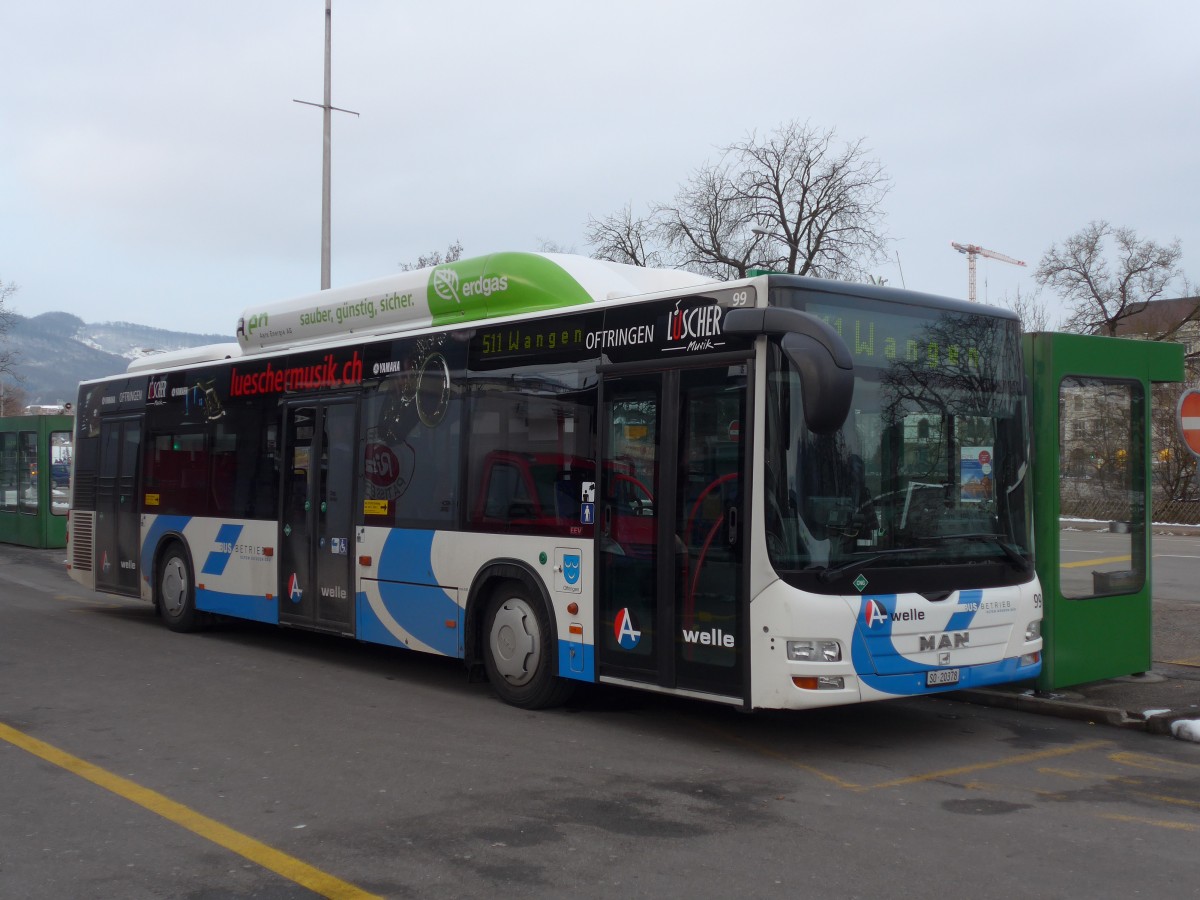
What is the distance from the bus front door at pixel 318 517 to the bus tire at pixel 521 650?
79.1 inches

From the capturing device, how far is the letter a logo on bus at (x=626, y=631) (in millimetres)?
8156

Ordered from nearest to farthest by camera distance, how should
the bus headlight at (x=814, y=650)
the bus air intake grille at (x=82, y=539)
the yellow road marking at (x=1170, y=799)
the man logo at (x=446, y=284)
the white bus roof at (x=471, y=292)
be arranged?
the yellow road marking at (x=1170, y=799)
the bus headlight at (x=814, y=650)
the white bus roof at (x=471, y=292)
the man logo at (x=446, y=284)
the bus air intake grille at (x=82, y=539)

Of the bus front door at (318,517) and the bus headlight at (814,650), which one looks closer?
the bus headlight at (814,650)

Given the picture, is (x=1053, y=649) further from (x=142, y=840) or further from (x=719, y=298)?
(x=142, y=840)

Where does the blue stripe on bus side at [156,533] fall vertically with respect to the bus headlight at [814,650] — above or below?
above

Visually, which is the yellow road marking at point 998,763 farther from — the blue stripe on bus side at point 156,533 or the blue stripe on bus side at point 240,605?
the blue stripe on bus side at point 156,533

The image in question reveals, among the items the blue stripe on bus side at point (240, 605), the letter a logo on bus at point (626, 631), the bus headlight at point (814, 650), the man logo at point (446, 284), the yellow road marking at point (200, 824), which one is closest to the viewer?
the yellow road marking at point (200, 824)

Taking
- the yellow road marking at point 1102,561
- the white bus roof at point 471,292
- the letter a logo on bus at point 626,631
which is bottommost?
the letter a logo on bus at point 626,631

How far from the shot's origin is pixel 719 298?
7.76 meters

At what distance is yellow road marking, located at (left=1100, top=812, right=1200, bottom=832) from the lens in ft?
20.2

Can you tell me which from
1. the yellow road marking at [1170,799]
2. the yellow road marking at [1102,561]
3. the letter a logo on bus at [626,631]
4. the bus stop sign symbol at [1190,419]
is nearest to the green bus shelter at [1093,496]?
the yellow road marking at [1102,561]

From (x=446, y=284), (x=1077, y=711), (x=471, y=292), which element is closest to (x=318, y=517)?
(x=446, y=284)

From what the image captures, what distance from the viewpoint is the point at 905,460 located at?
7.73m

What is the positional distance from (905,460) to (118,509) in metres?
10.5
